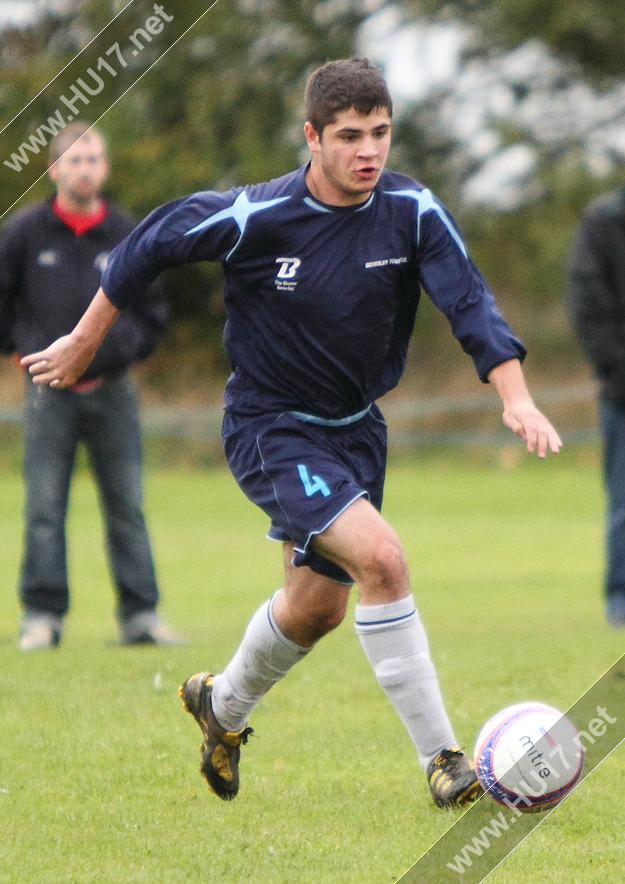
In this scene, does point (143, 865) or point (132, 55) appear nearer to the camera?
point (143, 865)

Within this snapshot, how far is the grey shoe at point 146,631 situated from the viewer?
Result: 7.10 meters

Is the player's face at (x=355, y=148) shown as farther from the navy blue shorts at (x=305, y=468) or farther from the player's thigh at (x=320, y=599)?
the player's thigh at (x=320, y=599)

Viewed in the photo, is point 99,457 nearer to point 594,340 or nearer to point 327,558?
point 594,340

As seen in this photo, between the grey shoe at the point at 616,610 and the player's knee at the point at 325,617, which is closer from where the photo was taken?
the player's knee at the point at 325,617

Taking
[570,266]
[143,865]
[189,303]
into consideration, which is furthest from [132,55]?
[143,865]

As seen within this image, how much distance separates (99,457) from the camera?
7.15m

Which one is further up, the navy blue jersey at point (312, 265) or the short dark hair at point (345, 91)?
the short dark hair at point (345, 91)

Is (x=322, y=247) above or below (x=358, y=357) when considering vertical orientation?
above

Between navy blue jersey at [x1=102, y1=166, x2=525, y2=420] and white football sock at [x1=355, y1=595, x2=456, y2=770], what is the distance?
72 centimetres

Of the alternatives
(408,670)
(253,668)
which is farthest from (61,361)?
(408,670)

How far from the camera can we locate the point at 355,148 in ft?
13.2

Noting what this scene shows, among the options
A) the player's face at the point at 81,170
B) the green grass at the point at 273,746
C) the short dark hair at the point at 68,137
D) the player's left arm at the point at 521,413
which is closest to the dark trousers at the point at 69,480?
the green grass at the point at 273,746

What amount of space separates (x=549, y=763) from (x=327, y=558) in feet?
2.88

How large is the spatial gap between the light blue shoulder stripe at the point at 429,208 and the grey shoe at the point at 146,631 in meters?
3.51
